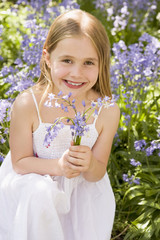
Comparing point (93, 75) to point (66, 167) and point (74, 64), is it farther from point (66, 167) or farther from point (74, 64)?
point (66, 167)

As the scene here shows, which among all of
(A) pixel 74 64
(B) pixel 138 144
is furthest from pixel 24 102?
(B) pixel 138 144

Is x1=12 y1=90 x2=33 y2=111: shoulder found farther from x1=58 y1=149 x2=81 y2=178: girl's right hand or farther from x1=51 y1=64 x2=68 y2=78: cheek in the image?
x1=58 y1=149 x2=81 y2=178: girl's right hand

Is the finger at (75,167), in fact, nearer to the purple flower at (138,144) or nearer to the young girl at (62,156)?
Answer: the young girl at (62,156)

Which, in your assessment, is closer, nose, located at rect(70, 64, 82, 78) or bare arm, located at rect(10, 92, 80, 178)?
nose, located at rect(70, 64, 82, 78)

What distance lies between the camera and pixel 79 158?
2.04 meters

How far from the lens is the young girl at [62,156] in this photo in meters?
2.10

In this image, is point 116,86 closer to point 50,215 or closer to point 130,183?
point 130,183

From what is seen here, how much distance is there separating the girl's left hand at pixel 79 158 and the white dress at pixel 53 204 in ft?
0.63

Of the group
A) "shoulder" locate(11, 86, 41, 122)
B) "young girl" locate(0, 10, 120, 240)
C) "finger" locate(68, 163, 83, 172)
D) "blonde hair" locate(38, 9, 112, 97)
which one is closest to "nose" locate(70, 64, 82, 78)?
"young girl" locate(0, 10, 120, 240)

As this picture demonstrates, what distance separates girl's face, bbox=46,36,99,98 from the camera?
2.16 meters

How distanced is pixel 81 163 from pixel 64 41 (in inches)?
26.3

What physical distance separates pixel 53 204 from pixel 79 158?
0.94ft

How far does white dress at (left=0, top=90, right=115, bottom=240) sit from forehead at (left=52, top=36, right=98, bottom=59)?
1.49ft

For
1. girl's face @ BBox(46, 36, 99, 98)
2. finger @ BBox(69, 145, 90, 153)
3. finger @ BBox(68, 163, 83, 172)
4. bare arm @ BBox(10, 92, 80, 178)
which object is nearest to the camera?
finger @ BBox(69, 145, 90, 153)
